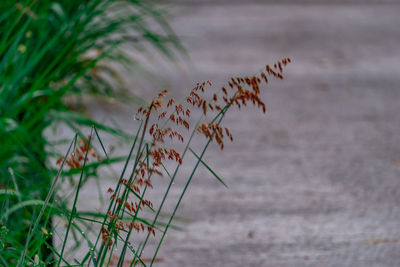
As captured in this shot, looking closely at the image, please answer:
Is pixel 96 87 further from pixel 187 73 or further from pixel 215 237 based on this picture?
pixel 215 237

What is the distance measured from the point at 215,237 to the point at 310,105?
2184 mm

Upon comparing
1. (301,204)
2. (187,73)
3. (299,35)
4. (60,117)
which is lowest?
(301,204)

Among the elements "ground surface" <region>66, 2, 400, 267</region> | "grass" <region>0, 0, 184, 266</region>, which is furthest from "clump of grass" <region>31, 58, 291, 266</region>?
"ground surface" <region>66, 2, 400, 267</region>

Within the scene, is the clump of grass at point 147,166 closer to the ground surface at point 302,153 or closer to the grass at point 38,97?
the grass at point 38,97

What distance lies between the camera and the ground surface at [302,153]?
3230 millimetres

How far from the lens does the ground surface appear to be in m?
3.23

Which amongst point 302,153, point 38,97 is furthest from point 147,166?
point 302,153

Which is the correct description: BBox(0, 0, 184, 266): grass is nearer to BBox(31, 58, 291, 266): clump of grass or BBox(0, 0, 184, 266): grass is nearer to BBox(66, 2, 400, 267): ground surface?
BBox(31, 58, 291, 266): clump of grass

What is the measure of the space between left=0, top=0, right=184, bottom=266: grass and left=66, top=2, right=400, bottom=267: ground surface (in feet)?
1.25

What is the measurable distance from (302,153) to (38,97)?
1.50 metres

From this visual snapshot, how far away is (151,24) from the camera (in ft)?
25.9

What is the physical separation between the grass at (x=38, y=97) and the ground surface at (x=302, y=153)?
382 millimetres

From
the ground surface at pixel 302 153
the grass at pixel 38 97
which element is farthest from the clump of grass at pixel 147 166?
the ground surface at pixel 302 153

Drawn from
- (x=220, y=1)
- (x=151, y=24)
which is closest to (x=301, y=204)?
(x=151, y=24)
